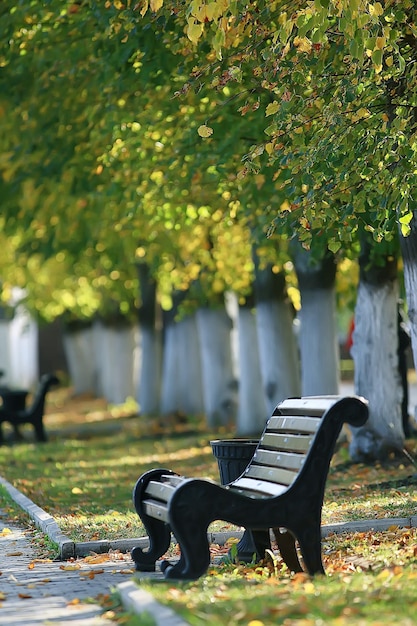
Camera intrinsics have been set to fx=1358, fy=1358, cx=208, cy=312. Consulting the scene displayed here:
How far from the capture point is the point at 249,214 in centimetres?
1600

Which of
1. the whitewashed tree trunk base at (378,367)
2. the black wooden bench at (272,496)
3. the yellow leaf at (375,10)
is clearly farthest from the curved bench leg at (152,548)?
the whitewashed tree trunk base at (378,367)

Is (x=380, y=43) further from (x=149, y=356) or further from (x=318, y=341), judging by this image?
(x=149, y=356)

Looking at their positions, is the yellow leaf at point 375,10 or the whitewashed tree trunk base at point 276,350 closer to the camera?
the yellow leaf at point 375,10

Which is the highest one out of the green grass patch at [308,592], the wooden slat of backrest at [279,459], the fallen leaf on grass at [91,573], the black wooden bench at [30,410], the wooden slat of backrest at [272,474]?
the black wooden bench at [30,410]

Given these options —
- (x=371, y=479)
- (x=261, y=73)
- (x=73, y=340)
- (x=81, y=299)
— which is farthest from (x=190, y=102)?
(x=73, y=340)

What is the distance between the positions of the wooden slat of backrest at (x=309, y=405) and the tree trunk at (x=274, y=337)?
1104 centimetres


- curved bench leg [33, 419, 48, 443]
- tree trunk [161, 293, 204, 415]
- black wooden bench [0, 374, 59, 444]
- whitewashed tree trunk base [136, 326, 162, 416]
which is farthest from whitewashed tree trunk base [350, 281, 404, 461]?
whitewashed tree trunk base [136, 326, 162, 416]

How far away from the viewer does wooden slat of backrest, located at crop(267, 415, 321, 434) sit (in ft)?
27.9

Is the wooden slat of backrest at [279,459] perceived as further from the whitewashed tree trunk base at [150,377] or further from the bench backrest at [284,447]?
the whitewashed tree trunk base at [150,377]

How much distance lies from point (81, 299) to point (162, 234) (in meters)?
16.1

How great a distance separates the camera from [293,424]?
8.85 metres

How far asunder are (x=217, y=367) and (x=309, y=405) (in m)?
16.2

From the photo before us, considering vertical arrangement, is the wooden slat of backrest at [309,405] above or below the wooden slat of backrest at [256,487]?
above

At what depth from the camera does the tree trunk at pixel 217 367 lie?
81.9 ft
